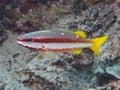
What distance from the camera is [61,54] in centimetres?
452

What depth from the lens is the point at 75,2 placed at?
6250mm

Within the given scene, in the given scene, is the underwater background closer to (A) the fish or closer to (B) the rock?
(B) the rock

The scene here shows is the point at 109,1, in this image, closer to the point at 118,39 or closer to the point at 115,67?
the point at 118,39

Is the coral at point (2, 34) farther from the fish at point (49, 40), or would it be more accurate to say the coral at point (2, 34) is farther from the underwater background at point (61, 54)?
the fish at point (49, 40)

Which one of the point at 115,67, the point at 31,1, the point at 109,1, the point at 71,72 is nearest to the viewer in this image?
the point at 115,67

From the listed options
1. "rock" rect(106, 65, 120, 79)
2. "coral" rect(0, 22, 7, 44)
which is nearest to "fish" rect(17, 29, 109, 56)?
"rock" rect(106, 65, 120, 79)

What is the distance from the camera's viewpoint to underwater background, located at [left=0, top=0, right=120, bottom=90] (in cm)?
430

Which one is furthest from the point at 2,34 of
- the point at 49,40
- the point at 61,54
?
the point at 49,40

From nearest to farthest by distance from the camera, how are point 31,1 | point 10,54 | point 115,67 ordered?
1. point 115,67
2. point 10,54
3. point 31,1

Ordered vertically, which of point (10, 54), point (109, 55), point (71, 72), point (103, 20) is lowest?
point (10, 54)

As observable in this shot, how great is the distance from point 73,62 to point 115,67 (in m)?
0.69

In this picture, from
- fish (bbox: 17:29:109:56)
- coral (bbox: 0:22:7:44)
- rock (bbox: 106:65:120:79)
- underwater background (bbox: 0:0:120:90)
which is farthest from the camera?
coral (bbox: 0:22:7:44)

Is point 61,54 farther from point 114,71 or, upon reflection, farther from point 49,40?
point 49,40

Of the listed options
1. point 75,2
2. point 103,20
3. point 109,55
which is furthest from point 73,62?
point 75,2
